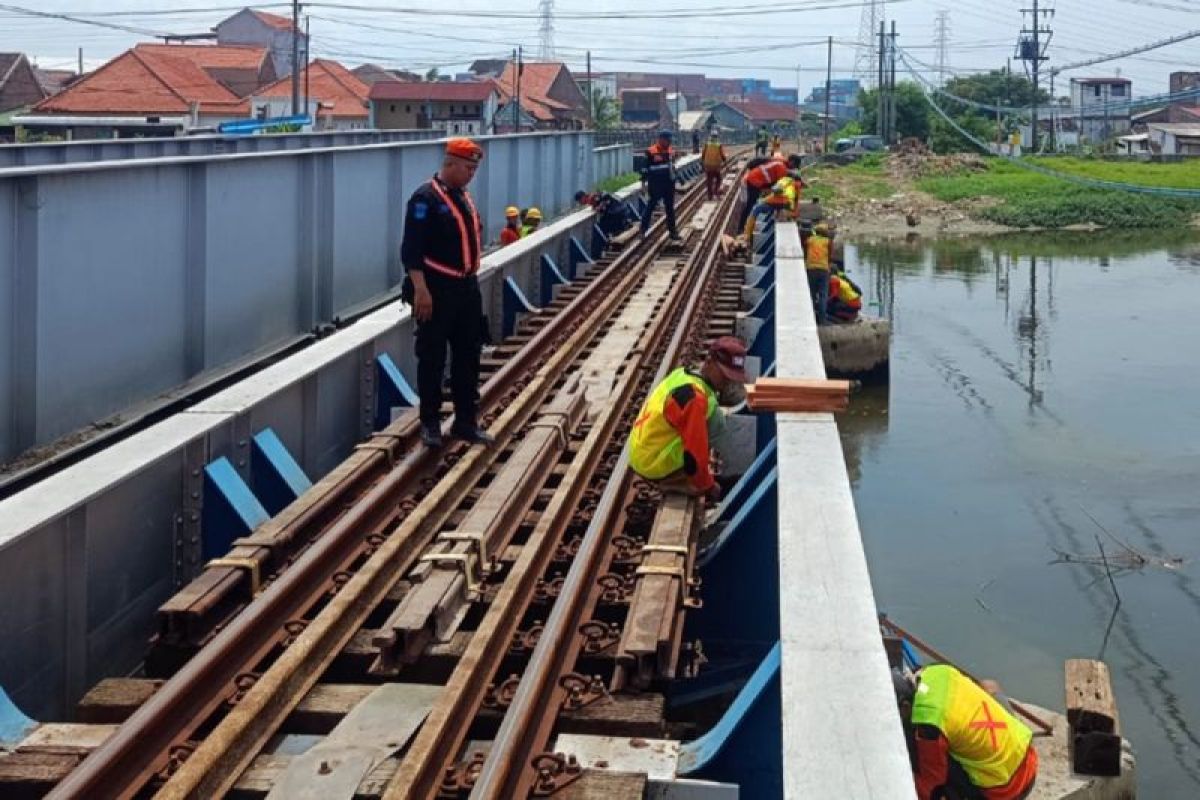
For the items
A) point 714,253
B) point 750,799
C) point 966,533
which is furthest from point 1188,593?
point 750,799

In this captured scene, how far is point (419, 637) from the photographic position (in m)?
5.43

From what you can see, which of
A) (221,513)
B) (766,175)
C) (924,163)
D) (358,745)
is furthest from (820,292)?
(924,163)

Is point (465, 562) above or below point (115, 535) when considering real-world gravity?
below

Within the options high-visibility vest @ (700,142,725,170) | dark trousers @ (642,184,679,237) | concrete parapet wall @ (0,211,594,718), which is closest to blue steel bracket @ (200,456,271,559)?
concrete parapet wall @ (0,211,594,718)

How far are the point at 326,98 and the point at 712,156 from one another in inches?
2012

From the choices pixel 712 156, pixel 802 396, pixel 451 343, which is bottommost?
pixel 802 396

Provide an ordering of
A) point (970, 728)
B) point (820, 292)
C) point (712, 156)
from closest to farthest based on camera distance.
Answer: point (970, 728) → point (820, 292) → point (712, 156)

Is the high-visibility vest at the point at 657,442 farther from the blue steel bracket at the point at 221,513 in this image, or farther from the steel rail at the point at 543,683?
the blue steel bracket at the point at 221,513

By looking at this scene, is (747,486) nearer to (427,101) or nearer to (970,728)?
(970,728)

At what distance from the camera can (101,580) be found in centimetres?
588

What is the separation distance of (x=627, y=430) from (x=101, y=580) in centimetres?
420

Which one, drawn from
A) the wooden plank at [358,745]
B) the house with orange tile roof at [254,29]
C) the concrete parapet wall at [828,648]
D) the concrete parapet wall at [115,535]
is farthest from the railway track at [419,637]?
the house with orange tile roof at [254,29]

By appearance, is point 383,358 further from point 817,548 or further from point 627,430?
point 817,548

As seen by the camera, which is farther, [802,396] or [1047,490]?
[1047,490]
